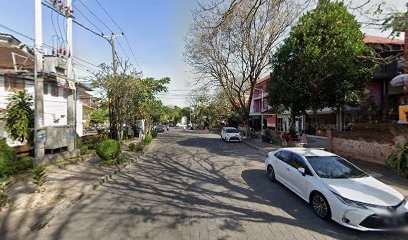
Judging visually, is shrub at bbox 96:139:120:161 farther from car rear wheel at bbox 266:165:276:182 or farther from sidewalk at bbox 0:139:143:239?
car rear wheel at bbox 266:165:276:182

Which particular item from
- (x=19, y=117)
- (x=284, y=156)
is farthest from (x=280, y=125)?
(x=19, y=117)

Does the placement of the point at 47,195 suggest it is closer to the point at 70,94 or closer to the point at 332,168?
the point at 70,94

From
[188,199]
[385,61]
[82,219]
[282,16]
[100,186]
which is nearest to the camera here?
[82,219]

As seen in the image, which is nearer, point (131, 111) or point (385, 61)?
point (385, 61)

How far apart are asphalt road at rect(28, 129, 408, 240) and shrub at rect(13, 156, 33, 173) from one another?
367 cm

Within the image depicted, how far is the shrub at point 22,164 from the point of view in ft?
27.7

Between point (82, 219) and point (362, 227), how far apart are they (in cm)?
575

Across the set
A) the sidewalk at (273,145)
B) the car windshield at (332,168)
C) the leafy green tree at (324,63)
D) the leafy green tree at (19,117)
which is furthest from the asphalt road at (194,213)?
the sidewalk at (273,145)

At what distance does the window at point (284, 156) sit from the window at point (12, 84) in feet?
55.9

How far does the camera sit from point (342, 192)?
186 inches

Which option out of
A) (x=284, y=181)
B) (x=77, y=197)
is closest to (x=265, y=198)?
(x=284, y=181)

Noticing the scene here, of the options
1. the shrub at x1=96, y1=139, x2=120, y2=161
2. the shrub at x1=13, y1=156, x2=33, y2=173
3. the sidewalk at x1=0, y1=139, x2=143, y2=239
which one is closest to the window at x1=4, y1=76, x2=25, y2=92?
the shrub at x1=13, y1=156, x2=33, y2=173

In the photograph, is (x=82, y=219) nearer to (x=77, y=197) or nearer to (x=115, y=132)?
(x=77, y=197)

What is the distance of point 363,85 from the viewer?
46.4ft
